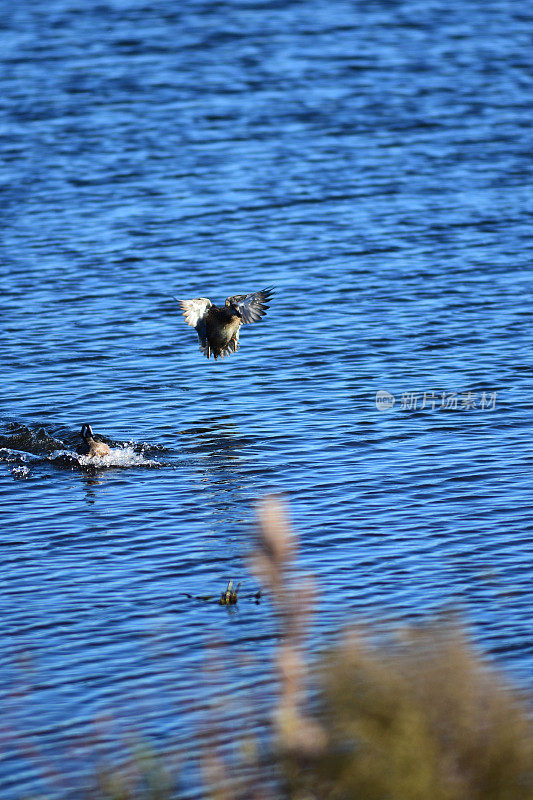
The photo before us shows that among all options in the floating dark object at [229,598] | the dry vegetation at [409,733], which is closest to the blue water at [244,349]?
the floating dark object at [229,598]

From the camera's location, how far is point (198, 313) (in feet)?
Result: 53.9

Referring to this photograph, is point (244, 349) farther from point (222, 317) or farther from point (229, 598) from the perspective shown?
point (229, 598)

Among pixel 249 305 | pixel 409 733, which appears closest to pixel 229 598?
pixel 409 733

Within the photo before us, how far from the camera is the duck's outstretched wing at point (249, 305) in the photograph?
16.1 metres

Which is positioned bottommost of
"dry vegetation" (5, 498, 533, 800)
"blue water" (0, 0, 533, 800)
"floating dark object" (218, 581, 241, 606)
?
"blue water" (0, 0, 533, 800)

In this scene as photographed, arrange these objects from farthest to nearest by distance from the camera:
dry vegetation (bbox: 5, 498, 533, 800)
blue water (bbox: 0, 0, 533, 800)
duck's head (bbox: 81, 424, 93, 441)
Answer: duck's head (bbox: 81, 424, 93, 441), blue water (bbox: 0, 0, 533, 800), dry vegetation (bbox: 5, 498, 533, 800)

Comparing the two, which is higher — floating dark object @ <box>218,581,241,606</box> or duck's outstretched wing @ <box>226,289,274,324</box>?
duck's outstretched wing @ <box>226,289,274,324</box>

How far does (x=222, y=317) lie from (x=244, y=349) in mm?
3193

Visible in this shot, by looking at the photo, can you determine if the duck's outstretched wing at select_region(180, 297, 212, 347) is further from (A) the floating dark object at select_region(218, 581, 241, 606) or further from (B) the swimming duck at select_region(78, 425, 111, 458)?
(A) the floating dark object at select_region(218, 581, 241, 606)

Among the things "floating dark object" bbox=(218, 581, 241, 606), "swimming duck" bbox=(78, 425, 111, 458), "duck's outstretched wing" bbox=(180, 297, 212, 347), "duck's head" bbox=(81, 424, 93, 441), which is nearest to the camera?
"floating dark object" bbox=(218, 581, 241, 606)

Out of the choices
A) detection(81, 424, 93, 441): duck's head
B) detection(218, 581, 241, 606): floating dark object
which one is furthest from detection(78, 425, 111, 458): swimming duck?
detection(218, 581, 241, 606): floating dark object

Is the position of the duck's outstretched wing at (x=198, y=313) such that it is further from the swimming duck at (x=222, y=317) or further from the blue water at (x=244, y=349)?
the blue water at (x=244, y=349)

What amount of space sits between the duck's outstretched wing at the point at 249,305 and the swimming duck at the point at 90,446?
106 inches

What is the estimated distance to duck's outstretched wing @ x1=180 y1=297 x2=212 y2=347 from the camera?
16.3 m
